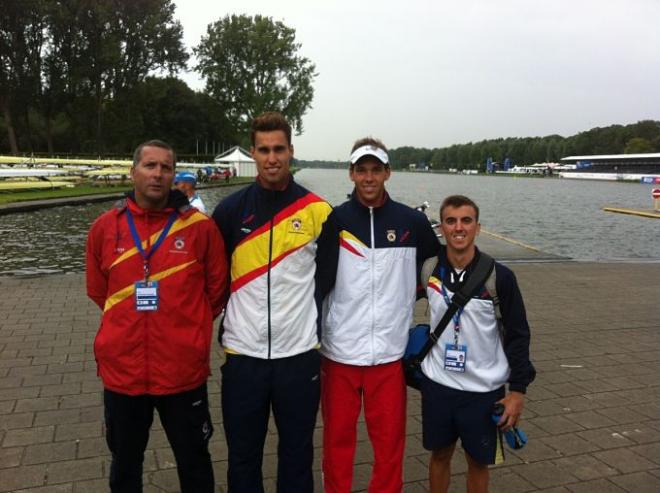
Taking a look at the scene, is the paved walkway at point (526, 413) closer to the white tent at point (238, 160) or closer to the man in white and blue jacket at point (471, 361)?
the man in white and blue jacket at point (471, 361)

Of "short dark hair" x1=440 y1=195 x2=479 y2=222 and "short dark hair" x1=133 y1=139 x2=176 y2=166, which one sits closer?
"short dark hair" x1=133 y1=139 x2=176 y2=166

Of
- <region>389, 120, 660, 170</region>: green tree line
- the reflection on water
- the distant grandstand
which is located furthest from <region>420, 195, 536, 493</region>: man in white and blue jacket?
the distant grandstand

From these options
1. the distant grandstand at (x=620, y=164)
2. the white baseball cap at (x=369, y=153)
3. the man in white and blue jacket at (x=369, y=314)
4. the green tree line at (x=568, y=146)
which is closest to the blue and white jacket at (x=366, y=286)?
the man in white and blue jacket at (x=369, y=314)

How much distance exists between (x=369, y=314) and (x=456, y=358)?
496mm

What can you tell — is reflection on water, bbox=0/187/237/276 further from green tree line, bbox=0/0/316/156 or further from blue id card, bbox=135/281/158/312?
green tree line, bbox=0/0/316/156

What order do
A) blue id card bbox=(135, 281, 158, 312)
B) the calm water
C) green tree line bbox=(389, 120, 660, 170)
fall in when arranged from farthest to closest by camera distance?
green tree line bbox=(389, 120, 660, 170) < the calm water < blue id card bbox=(135, 281, 158, 312)

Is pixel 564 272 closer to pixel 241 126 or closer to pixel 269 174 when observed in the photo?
pixel 269 174

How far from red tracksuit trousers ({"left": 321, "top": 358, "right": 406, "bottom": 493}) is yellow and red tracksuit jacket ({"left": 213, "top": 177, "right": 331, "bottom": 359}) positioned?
0.34 metres

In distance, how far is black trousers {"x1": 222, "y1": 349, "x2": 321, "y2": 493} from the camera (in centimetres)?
273

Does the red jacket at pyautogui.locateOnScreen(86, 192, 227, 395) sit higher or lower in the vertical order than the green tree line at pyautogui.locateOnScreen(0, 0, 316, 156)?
lower

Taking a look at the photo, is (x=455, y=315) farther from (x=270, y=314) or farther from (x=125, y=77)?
(x=125, y=77)

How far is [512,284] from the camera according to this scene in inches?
109

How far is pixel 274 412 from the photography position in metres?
2.82

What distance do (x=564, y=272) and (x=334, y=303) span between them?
913 centimetres
